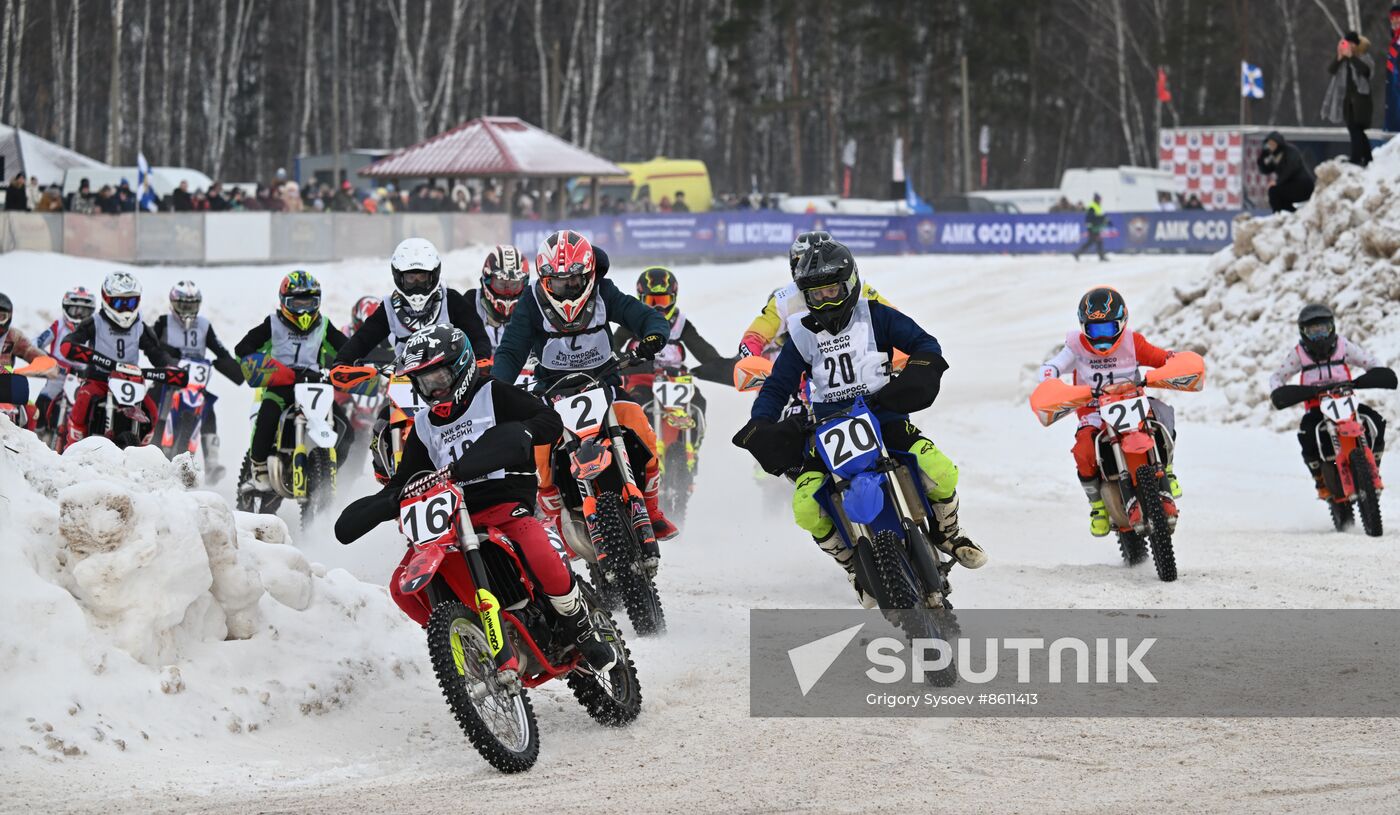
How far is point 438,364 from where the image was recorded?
22.9 feet

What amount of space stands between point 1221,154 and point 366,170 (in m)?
23.5

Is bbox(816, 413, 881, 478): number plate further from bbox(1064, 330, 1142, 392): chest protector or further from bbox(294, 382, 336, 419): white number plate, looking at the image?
bbox(294, 382, 336, 419): white number plate

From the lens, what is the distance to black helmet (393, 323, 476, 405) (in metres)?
6.97

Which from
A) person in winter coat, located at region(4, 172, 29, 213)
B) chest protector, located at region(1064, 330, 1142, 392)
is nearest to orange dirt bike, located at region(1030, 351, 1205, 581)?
chest protector, located at region(1064, 330, 1142, 392)

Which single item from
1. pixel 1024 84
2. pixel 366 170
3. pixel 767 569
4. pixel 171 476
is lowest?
pixel 767 569

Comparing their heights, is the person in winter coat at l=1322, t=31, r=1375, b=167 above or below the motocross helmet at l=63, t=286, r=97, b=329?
above

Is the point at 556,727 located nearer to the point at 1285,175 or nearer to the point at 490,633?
the point at 490,633

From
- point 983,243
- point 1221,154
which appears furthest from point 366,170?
point 1221,154

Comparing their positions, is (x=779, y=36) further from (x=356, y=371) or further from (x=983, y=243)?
(x=356, y=371)

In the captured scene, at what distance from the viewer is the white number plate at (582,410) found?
A: 9.62 meters

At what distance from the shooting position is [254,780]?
658 cm

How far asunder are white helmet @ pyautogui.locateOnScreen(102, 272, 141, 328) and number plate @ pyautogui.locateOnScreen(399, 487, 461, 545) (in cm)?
836

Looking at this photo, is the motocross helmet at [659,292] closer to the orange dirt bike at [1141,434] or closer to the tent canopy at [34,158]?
the orange dirt bike at [1141,434]

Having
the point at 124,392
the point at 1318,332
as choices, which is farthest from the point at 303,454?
the point at 1318,332
